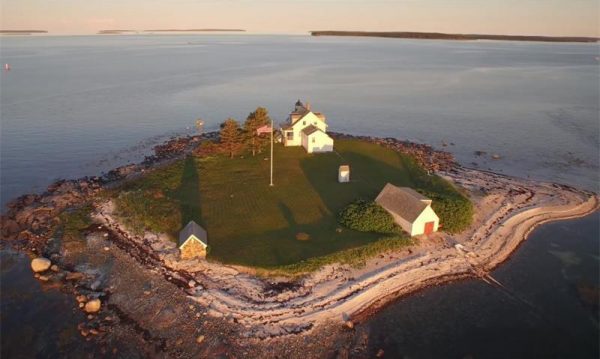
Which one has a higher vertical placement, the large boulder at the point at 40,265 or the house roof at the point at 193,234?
the house roof at the point at 193,234

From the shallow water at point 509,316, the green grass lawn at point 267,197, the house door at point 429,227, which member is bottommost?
the shallow water at point 509,316

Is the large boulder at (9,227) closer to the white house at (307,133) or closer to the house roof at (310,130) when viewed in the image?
the white house at (307,133)

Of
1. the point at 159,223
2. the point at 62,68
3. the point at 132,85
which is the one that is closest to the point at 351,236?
the point at 159,223

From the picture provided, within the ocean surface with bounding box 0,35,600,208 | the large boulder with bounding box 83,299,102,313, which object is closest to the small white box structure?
the ocean surface with bounding box 0,35,600,208

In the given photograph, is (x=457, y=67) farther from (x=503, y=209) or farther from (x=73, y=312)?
(x=73, y=312)

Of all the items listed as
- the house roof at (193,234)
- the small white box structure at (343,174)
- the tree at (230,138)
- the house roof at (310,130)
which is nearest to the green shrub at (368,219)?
the small white box structure at (343,174)

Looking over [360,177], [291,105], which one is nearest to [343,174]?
[360,177]
